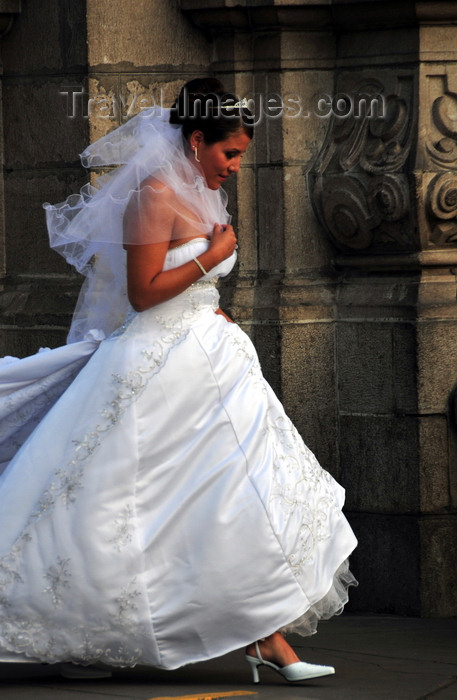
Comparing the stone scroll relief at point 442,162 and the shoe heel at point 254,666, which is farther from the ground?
the stone scroll relief at point 442,162

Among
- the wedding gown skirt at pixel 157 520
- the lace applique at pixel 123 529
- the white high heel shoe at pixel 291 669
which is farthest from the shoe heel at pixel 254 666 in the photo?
the lace applique at pixel 123 529

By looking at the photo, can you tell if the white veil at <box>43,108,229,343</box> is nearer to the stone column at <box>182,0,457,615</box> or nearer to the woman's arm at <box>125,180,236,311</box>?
the woman's arm at <box>125,180,236,311</box>

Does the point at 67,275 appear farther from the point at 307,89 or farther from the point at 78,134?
the point at 307,89

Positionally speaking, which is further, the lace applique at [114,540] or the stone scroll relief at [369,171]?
the stone scroll relief at [369,171]

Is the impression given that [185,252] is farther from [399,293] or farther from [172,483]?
[399,293]

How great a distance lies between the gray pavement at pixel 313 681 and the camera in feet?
13.2

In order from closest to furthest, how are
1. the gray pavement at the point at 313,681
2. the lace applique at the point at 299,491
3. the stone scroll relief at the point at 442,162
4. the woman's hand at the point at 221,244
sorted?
the gray pavement at the point at 313,681 → the lace applique at the point at 299,491 → the woman's hand at the point at 221,244 → the stone scroll relief at the point at 442,162

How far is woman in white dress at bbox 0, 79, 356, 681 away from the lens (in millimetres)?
4039

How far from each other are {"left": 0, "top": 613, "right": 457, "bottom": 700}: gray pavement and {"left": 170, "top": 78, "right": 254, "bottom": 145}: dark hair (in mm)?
1788

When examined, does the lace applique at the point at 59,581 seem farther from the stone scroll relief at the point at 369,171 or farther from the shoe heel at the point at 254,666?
the stone scroll relief at the point at 369,171

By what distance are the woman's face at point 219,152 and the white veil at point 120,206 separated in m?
0.03

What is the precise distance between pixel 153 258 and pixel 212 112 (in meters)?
0.54

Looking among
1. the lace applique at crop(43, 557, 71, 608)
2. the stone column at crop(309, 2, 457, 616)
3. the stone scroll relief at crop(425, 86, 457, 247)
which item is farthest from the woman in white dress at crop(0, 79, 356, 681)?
the stone scroll relief at crop(425, 86, 457, 247)

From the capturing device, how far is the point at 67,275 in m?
5.78
